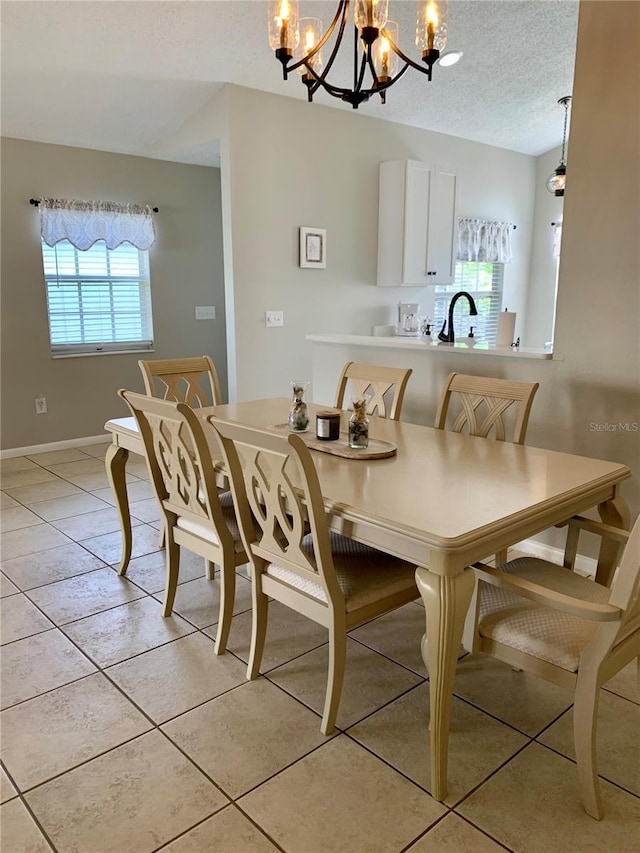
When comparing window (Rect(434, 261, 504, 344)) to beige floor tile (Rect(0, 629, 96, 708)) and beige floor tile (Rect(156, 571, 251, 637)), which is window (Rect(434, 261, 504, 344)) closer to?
beige floor tile (Rect(156, 571, 251, 637))

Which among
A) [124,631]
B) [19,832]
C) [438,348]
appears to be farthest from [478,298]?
[19,832]

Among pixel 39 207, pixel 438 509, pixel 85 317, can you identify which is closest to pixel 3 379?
pixel 85 317

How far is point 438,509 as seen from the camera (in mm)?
1655

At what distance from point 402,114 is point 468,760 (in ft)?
16.1

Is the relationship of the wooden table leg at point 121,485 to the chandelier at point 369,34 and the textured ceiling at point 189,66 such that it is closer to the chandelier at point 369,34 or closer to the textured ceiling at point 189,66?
the chandelier at point 369,34

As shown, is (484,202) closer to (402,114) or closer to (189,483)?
(402,114)

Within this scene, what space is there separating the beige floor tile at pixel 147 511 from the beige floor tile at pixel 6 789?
1899mm

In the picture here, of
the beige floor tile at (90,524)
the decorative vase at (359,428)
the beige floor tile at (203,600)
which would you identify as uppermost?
the decorative vase at (359,428)

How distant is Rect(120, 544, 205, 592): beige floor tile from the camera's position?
111 inches

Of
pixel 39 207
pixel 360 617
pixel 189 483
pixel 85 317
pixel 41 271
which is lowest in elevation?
pixel 360 617

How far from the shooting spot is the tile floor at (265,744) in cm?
151

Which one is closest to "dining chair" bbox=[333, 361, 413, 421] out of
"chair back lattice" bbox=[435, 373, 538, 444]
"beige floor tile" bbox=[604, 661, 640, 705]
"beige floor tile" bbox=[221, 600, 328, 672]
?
"chair back lattice" bbox=[435, 373, 538, 444]

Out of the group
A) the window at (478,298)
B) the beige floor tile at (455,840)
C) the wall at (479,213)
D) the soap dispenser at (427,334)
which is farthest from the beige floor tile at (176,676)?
the window at (478,298)

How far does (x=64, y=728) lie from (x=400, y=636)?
1.21m
